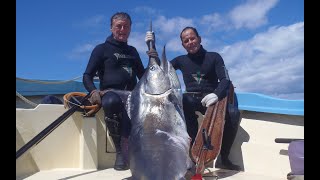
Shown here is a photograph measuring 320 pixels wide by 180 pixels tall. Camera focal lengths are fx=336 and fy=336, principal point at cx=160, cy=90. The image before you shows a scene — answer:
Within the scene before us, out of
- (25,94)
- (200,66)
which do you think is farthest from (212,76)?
(25,94)

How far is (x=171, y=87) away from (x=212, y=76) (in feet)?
3.54

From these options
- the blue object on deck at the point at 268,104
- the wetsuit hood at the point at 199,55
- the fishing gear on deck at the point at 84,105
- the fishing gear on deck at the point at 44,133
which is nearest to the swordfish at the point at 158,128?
the fishing gear on deck at the point at 84,105

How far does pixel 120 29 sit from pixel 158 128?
5.37 ft

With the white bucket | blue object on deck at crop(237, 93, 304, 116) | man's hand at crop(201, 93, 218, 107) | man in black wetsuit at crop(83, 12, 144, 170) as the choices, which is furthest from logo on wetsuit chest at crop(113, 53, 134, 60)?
the white bucket

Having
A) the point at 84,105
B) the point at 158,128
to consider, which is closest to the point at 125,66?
the point at 84,105

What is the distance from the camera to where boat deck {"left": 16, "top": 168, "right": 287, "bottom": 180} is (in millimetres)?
3357

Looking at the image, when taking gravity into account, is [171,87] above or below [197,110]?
above

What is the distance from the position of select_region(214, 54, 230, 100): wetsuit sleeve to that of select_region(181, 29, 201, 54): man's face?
300 millimetres

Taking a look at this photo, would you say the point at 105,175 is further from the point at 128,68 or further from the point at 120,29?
the point at 120,29

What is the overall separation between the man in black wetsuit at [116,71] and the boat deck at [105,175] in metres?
0.19

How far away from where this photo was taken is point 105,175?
11.5ft

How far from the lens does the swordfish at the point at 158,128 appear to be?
2.69 metres
